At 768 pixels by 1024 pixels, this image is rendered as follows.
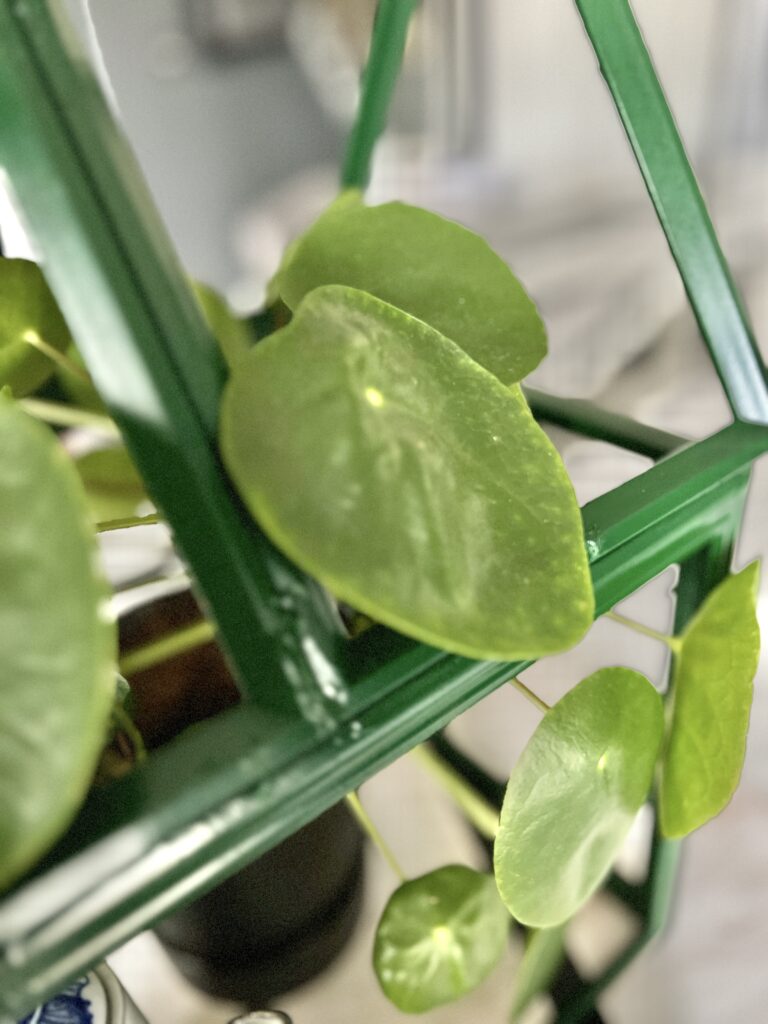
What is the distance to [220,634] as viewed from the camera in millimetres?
161

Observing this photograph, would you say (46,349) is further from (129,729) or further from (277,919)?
(277,919)

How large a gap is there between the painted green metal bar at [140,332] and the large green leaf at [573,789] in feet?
0.23

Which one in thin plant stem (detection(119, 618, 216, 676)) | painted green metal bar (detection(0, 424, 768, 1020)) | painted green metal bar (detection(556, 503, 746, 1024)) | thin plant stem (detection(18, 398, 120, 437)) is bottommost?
painted green metal bar (detection(556, 503, 746, 1024))

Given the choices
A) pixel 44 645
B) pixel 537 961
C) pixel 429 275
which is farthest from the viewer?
pixel 537 961

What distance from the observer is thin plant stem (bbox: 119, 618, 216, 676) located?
0.25m

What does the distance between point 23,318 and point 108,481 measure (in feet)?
0.24

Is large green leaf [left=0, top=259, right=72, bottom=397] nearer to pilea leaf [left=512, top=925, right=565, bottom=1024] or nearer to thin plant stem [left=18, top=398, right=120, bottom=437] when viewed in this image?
thin plant stem [left=18, top=398, right=120, bottom=437]

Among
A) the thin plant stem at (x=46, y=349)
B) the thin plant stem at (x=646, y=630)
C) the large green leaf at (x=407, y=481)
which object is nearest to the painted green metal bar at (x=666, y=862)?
the thin plant stem at (x=646, y=630)

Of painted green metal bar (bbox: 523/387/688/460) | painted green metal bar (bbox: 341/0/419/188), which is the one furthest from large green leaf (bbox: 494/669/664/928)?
painted green metal bar (bbox: 341/0/419/188)

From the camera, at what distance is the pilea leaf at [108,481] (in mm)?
308

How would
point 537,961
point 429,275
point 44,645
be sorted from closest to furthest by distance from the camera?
point 44,645 < point 429,275 < point 537,961

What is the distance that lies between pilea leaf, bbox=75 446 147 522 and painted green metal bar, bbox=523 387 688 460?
0.18 m

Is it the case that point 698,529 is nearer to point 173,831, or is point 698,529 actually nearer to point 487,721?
point 173,831

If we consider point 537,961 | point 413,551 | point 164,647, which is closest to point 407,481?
point 413,551
